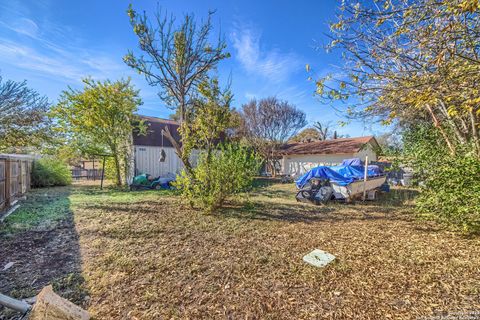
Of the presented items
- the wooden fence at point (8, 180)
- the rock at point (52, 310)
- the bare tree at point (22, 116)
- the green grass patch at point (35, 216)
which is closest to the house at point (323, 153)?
the green grass patch at point (35, 216)

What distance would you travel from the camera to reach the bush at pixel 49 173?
11.7 metres

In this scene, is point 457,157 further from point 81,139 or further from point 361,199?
point 81,139

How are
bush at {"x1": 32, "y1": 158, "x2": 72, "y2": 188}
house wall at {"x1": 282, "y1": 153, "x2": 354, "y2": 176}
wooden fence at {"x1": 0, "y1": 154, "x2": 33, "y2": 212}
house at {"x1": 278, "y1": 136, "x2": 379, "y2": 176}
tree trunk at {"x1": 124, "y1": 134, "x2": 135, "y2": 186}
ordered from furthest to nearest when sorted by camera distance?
house wall at {"x1": 282, "y1": 153, "x2": 354, "y2": 176} < house at {"x1": 278, "y1": 136, "x2": 379, "y2": 176} < tree trunk at {"x1": 124, "y1": 134, "x2": 135, "y2": 186} < bush at {"x1": 32, "y1": 158, "x2": 72, "y2": 188} < wooden fence at {"x1": 0, "y1": 154, "x2": 33, "y2": 212}

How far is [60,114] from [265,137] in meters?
14.9

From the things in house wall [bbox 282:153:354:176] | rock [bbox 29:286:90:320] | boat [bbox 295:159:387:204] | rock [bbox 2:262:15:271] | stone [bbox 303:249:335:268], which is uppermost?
house wall [bbox 282:153:354:176]

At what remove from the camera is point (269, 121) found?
19.0 metres

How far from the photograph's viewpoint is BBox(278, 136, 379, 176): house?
52.9 ft

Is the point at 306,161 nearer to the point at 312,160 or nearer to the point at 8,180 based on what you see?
the point at 312,160

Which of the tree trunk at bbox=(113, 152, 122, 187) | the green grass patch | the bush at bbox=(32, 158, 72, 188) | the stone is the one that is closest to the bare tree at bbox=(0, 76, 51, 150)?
the bush at bbox=(32, 158, 72, 188)

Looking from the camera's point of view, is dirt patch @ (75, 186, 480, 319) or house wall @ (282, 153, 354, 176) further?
house wall @ (282, 153, 354, 176)

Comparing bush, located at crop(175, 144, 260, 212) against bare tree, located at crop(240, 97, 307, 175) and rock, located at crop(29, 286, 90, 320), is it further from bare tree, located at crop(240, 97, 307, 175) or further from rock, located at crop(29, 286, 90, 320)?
bare tree, located at crop(240, 97, 307, 175)

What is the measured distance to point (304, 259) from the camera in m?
3.19

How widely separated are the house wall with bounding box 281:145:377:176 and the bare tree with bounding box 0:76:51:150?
18.0 m

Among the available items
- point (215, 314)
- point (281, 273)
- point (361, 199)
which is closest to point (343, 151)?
point (361, 199)
